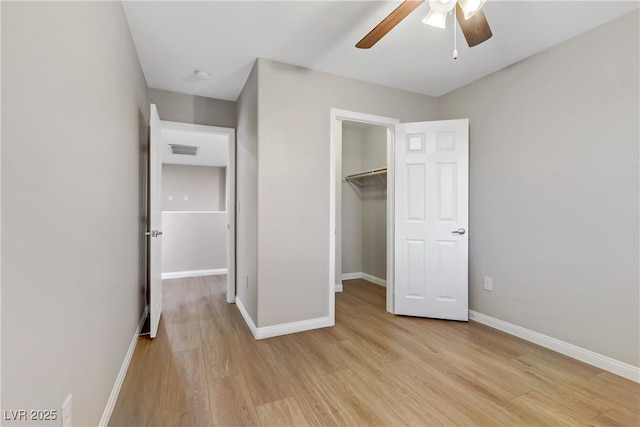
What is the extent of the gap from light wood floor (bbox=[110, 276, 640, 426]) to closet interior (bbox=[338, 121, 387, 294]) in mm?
2043

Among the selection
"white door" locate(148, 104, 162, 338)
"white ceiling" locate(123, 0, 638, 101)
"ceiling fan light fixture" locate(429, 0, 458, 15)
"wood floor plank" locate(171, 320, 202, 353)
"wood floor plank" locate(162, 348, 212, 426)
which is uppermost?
"white ceiling" locate(123, 0, 638, 101)

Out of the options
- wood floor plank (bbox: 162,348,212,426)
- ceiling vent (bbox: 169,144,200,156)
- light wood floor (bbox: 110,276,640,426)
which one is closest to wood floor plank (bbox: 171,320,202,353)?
light wood floor (bbox: 110,276,640,426)

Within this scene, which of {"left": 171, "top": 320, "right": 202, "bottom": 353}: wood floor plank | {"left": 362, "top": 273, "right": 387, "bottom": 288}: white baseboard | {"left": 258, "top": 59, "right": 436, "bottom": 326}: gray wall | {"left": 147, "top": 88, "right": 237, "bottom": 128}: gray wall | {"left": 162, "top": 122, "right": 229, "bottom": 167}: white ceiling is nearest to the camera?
{"left": 171, "top": 320, "right": 202, "bottom": 353}: wood floor plank

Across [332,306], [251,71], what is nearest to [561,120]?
[332,306]

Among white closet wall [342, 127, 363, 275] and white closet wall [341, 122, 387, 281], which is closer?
white closet wall [341, 122, 387, 281]

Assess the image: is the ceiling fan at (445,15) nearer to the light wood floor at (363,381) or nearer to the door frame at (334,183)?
the door frame at (334,183)

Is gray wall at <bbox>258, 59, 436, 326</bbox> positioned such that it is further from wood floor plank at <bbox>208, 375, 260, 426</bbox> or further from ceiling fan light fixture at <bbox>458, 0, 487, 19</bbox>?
ceiling fan light fixture at <bbox>458, 0, 487, 19</bbox>

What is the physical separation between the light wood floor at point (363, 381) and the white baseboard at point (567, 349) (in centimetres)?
7

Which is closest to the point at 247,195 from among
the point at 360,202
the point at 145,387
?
the point at 145,387

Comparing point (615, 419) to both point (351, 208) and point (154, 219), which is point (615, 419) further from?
point (351, 208)

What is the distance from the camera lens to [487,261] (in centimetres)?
300

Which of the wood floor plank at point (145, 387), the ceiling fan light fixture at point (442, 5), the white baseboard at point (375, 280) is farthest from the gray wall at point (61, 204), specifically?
the white baseboard at point (375, 280)

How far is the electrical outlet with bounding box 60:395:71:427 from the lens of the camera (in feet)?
3.37

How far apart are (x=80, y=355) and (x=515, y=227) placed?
3219mm
